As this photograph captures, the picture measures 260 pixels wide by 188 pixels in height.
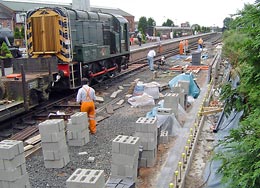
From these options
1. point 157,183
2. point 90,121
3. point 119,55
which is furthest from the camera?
point 119,55

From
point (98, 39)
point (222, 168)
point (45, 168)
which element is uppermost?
point (98, 39)

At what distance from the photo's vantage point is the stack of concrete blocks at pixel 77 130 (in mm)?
8719

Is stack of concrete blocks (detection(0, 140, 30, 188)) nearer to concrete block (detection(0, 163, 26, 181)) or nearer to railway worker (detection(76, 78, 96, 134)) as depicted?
concrete block (detection(0, 163, 26, 181))

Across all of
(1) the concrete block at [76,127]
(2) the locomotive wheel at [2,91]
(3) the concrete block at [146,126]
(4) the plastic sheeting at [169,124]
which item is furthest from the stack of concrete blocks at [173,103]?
(2) the locomotive wheel at [2,91]

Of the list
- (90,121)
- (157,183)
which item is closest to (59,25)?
(90,121)

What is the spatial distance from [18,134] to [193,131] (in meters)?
5.03

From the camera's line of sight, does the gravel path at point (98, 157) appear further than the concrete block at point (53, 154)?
No

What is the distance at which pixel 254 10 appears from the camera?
13.7ft

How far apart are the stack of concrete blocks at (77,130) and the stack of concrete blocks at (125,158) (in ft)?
7.52

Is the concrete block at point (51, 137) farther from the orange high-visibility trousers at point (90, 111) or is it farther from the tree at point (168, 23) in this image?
the tree at point (168, 23)

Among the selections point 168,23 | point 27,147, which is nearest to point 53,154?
point 27,147

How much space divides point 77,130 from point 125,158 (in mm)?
2566

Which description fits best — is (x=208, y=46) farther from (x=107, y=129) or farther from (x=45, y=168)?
(x=45, y=168)

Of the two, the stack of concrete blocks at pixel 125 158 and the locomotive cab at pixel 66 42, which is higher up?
the locomotive cab at pixel 66 42
